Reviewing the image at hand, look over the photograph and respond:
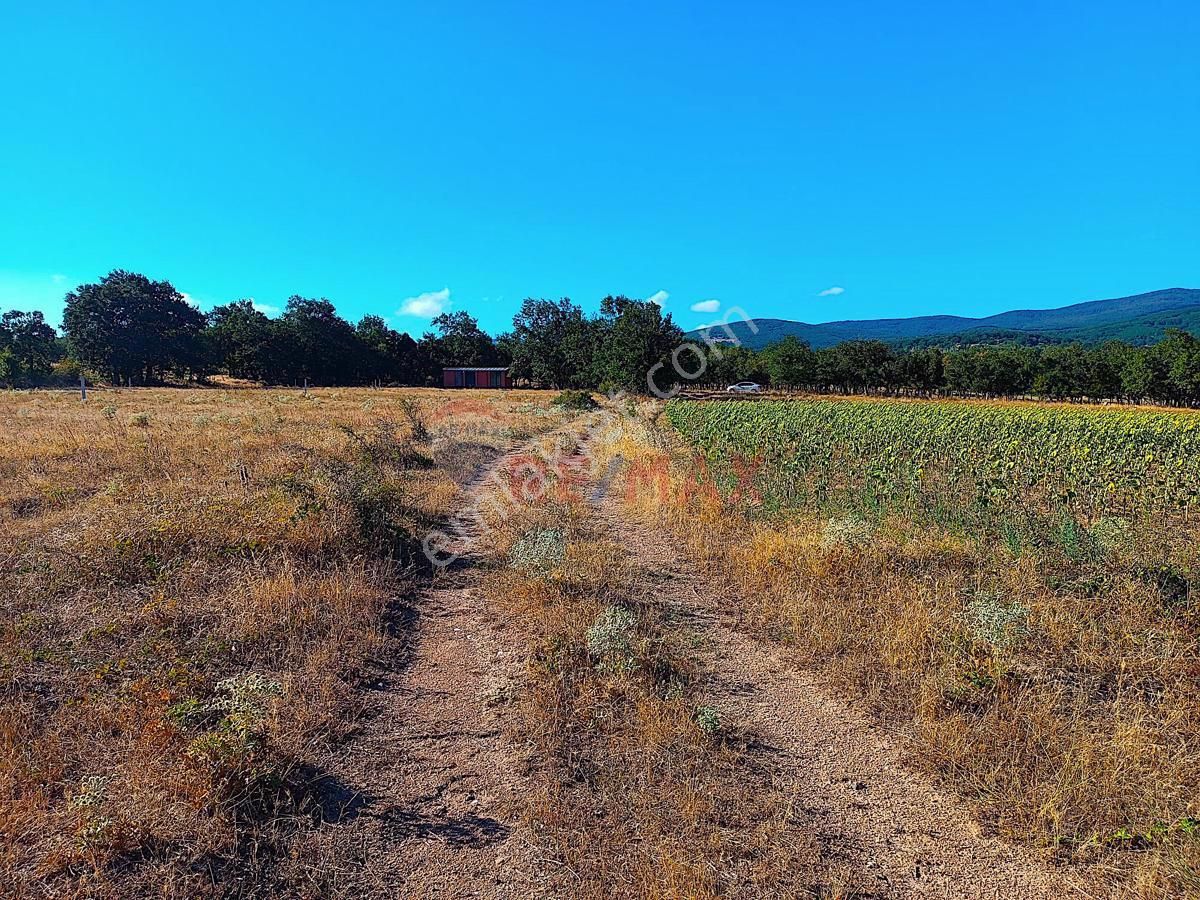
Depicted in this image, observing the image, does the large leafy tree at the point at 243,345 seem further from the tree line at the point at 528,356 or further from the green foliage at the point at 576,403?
the green foliage at the point at 576,403

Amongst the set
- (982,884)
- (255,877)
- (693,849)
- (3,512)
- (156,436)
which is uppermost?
(156,436)

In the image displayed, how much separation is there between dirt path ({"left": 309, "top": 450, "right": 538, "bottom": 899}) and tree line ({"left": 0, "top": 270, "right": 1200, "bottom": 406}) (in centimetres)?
3925

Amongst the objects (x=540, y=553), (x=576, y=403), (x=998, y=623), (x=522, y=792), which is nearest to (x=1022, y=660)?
(x=998, y=623)

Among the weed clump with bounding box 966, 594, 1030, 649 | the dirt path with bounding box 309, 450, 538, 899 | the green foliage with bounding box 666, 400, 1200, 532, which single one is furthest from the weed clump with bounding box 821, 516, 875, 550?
the dirt path with bounding box 309, 450, 538, 899

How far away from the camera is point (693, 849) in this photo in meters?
3.09

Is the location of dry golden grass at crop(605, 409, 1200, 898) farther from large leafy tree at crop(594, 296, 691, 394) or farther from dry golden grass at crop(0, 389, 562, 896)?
large leafy tree at crop(594, 296, 691, 394)

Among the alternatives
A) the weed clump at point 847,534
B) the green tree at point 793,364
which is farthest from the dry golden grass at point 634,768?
the green tree at point 793,364

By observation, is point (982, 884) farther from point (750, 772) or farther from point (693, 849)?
point (693, 849)

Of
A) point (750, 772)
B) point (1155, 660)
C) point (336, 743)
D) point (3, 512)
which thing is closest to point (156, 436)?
point (3, 512)

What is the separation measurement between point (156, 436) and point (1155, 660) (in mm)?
20947

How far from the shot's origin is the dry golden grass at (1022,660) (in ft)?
10.7

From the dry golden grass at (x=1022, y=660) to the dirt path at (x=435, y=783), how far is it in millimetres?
2888

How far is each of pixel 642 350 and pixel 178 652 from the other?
41012mm

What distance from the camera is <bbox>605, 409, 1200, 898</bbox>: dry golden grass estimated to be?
10.7 feet
